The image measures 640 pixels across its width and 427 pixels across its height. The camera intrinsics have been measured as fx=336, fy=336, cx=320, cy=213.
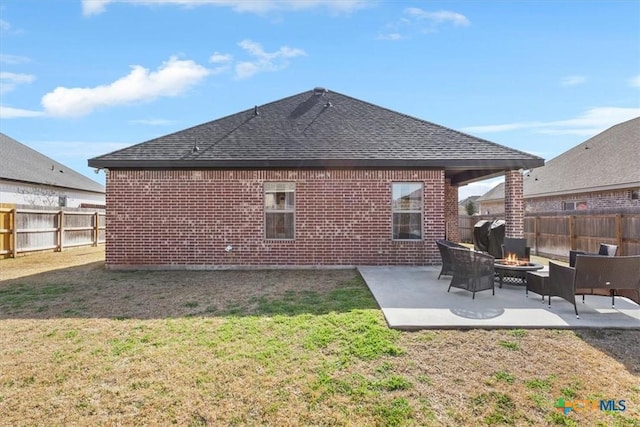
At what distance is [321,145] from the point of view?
33.4 feet

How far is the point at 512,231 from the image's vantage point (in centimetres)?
944

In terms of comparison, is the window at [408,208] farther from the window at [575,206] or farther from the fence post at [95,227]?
the fence post at [95,227]

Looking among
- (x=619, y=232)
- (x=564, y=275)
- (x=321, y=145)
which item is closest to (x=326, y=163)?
(x=321, y=145)

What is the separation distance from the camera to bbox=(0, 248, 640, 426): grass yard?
304 centimetres

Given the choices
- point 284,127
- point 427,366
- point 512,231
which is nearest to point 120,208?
point 284,127

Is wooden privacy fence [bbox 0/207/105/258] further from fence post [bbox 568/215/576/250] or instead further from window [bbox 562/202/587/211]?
window [bbox 562/202/587/211]

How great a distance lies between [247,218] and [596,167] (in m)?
16.7

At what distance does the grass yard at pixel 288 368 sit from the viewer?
3037 mm

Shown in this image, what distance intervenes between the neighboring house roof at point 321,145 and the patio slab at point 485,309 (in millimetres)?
3765

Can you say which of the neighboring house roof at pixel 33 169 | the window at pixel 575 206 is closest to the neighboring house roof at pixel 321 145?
the window at pixel 575 206

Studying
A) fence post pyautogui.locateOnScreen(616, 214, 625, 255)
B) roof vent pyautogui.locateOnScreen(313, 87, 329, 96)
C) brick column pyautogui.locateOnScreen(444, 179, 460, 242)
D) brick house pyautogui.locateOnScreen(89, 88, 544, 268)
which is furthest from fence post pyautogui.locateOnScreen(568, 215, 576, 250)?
roof vent pyautogui.locateOnScreen(313, 87, 329, 96)

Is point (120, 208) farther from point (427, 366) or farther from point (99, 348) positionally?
point (427, 366)

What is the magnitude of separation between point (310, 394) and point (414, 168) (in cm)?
762

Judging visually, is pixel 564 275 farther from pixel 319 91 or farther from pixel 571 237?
pixel 319 91
